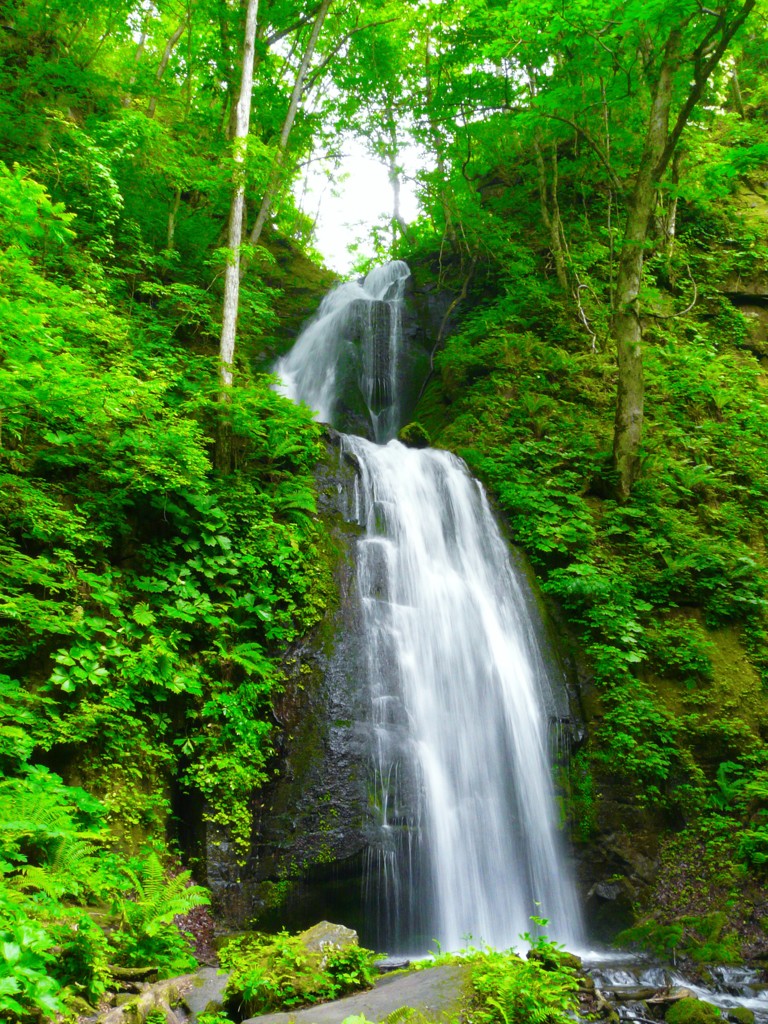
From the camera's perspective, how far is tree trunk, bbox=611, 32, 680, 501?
A: 937cm

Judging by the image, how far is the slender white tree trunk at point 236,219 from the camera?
7.84 m

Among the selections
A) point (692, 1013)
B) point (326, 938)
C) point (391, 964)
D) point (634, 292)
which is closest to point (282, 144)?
point (634, 292)

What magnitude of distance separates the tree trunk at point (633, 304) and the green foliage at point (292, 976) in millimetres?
7535

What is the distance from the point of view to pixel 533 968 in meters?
3.18

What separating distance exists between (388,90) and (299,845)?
17298 mm

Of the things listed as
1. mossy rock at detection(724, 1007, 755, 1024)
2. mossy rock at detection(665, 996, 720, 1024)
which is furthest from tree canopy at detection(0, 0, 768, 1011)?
mossy rock at detection(665, 996, 720, 1024)

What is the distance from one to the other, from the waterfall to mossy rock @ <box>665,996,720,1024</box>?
170 centimetres

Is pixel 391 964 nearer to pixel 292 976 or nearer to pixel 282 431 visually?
pixel 292 976

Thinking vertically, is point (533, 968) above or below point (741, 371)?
below

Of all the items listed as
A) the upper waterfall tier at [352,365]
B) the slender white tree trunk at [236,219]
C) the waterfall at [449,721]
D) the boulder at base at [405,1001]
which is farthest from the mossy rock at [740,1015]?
the upper waterfall tier at [352,365]

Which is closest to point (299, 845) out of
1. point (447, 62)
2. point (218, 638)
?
point (218, 638)

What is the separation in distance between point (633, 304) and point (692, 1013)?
28.0 feet

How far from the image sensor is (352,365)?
13.3 m

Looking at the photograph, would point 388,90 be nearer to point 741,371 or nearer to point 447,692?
point 741,371
